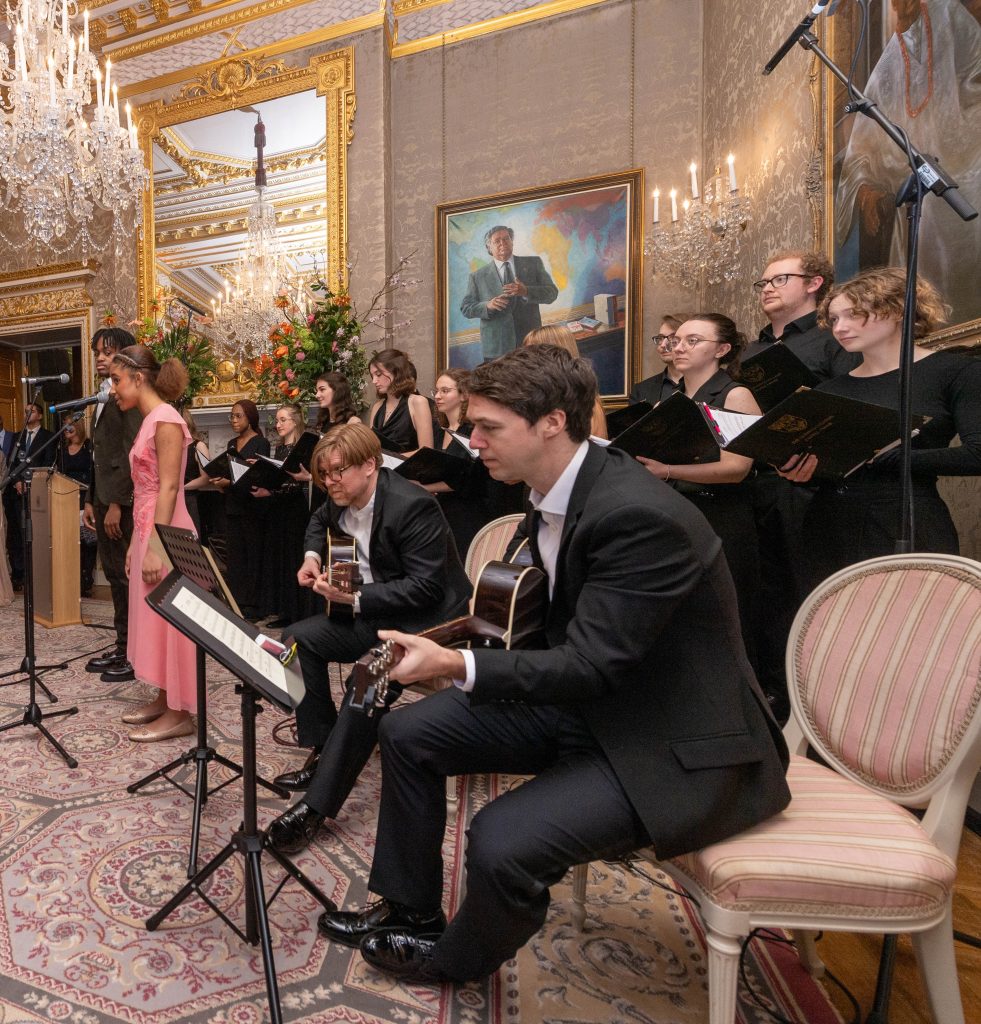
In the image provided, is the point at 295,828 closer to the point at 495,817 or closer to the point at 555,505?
the point at 495,817

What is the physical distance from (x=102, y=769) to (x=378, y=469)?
1659 millimetres

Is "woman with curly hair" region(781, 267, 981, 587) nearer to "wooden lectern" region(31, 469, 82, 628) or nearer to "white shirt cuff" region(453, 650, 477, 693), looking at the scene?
"white shirt cuff" region(453, 650, 477, 693)

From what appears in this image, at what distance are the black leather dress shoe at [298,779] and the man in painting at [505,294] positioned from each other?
4.18 m

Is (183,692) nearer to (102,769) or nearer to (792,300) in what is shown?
(102,769)

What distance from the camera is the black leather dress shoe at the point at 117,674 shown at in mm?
3963

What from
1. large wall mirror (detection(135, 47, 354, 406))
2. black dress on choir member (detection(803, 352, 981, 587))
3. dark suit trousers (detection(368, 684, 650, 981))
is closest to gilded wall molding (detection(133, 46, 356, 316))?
large wall mirror (detection(135, 47, 354, 406))

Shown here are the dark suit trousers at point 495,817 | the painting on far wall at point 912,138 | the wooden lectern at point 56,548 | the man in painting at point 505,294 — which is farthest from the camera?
the man in painting at point 505,294

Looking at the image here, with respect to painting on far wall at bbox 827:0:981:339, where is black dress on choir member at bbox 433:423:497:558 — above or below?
below

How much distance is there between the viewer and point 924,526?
213 cm

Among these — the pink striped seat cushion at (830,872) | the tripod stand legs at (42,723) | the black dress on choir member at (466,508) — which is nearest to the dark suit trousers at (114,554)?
the tripod stand legs at (42,723)

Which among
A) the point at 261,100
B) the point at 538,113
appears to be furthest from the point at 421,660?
the point at 261,100

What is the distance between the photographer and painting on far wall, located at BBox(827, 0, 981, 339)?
2.30 metres

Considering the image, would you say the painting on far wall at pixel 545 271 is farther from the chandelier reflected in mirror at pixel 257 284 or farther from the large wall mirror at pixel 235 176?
the chandelier reflected in mirror at pixel 257 284

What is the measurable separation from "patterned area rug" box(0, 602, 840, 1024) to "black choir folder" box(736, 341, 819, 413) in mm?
1666
